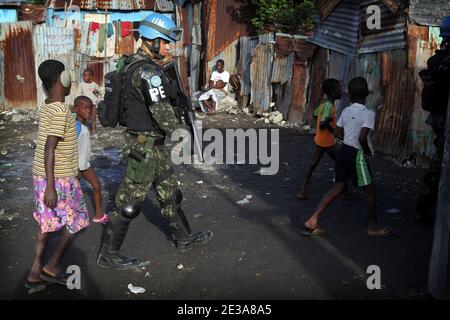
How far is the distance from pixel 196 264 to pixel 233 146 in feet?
18.5

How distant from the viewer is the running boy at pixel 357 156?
4727 millimetres

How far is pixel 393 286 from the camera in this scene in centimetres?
383

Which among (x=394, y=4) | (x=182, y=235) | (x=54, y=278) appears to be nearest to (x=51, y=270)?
(x=54, y=278)

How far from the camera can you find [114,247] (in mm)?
4242

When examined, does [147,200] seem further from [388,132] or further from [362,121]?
[388,132]

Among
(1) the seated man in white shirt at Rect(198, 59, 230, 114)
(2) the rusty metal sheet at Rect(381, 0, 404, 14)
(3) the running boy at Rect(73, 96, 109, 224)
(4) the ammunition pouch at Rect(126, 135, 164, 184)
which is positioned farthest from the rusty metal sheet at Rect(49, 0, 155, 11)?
(4) the ammunition pouch at Rect(126, 135, 164, 184)

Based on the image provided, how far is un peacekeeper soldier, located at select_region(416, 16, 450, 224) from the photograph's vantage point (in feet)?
16.1

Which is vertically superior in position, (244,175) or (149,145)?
(149,145)

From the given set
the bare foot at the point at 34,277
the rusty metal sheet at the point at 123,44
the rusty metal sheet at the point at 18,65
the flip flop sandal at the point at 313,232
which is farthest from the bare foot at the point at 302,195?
the rusty metal sheet at the point at 123,44

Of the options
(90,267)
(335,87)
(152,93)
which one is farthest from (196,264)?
(335,87)

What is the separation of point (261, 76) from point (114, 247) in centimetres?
1064

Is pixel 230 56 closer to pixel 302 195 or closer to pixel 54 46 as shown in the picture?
pixel 54 46

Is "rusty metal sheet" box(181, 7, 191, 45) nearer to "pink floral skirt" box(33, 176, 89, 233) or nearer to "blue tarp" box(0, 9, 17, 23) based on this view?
"blue tarp" box(0, 9, 17, 23)

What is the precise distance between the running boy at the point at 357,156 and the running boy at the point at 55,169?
217cm
